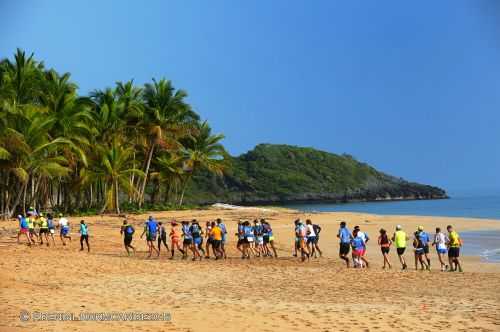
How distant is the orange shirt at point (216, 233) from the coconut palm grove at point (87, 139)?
16.5m

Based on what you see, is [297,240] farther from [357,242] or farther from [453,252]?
[453,252]

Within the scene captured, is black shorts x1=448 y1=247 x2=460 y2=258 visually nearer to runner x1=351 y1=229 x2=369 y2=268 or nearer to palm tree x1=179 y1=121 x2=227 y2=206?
runner x1=351 y1=229 x2=369 y2=268

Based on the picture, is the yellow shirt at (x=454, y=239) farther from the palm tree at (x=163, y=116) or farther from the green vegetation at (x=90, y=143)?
the palm tree at (x=163, y=116)

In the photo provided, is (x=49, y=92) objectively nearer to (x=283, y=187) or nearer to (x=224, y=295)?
(x=224, y=295)

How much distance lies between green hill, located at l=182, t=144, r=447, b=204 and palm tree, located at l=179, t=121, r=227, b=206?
61279 mm

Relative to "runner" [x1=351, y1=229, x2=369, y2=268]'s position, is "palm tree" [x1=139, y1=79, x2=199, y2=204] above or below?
above

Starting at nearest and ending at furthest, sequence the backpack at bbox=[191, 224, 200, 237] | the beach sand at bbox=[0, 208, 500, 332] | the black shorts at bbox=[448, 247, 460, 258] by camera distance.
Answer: the beach sand at bbox=[0, 208, 500, 332] < the black shorts at bbox=[448, 247, 460, 258] < the backpack at bbox=[191, 224, 200, 237]

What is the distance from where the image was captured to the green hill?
4943 inches

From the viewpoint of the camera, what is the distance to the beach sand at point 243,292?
9922 mm

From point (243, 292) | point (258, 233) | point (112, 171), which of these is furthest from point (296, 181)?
point (243, 292)

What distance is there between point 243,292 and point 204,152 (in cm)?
3831

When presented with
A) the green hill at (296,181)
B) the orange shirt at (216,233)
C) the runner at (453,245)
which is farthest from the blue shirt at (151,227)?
the green hill at (296,181)

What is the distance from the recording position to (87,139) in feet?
130

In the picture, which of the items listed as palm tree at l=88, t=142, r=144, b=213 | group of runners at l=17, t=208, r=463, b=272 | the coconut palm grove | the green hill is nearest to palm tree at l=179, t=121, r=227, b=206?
the coconut palm grove
